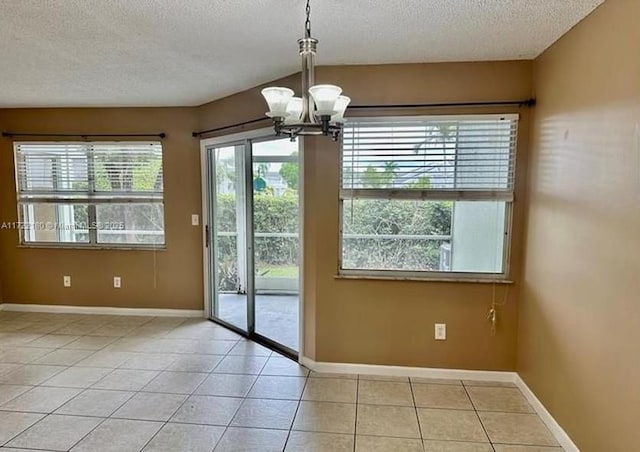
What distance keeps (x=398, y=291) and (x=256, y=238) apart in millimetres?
1501

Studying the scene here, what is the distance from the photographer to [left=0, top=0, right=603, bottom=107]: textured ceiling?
2068 millimetres

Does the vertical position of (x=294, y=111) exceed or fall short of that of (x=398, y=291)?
it exceeds it

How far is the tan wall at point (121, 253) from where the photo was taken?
4.46 metres

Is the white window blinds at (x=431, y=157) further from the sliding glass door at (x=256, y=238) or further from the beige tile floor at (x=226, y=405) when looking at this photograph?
the beige tile floor at (x=226, y=405)

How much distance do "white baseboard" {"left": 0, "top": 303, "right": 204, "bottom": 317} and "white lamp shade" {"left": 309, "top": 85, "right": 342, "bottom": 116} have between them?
3.55 metres

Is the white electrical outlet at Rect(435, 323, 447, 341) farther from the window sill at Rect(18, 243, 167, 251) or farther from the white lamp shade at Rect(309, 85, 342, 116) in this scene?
the window sill at Rect(18, 243, 167, 251)

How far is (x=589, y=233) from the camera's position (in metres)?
2.11

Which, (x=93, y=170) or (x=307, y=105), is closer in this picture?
(x=307, y=105)

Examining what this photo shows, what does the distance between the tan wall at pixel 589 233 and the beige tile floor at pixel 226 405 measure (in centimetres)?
47

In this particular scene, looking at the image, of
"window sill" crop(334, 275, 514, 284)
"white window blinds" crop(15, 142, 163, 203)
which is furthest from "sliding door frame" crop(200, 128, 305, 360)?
"white window blinds" crop(15, 142, 163, 203)

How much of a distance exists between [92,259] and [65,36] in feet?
9.54

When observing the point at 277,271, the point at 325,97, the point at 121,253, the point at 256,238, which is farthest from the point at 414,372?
the point at 121,253

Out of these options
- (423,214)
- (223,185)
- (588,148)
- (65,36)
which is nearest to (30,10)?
(65,36)

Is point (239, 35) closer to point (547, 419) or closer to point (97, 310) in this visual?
point (547, 419)
